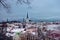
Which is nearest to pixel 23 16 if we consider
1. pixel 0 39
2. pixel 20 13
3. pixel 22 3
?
pixel 20 13

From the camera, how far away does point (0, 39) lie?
75.9 inches

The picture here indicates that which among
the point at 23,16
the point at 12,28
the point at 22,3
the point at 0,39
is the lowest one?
the point at 0,39

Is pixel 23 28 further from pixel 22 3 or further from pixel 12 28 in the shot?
pixel 22 3

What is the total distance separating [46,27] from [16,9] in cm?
48

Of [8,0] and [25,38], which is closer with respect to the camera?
[25,38]

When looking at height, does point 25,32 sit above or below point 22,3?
below

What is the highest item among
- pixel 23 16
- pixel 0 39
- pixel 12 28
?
pixel 23 16

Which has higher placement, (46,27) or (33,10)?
(33,10)

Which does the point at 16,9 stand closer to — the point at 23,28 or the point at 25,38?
the point at 23,28

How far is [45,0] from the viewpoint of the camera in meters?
1.88

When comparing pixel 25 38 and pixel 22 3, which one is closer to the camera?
pixel 25 38

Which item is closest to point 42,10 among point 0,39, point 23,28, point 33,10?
point 33,10

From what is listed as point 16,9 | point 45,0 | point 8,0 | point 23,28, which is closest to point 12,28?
point 23,28

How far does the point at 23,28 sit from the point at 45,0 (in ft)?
1.58
